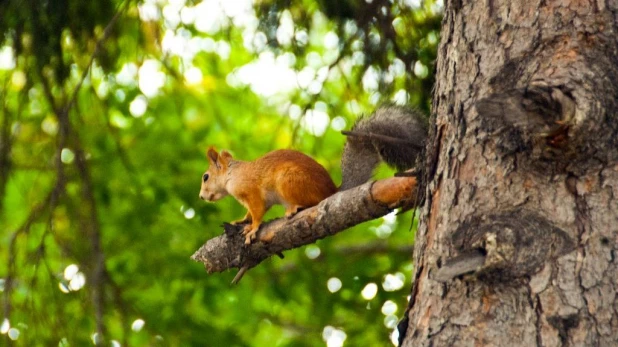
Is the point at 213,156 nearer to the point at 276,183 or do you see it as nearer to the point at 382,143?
the point at 276,183

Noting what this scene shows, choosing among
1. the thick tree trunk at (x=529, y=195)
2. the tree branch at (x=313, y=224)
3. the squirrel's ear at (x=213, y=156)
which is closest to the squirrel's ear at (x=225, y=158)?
the squirrel's ear at (x=213, y=156)

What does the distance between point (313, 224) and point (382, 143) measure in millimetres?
508

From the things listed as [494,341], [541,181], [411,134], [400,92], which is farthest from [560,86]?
[400,92]

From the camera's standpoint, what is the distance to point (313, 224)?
230cm

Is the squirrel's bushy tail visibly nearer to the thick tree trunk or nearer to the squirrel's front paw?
the squirrel's front paw

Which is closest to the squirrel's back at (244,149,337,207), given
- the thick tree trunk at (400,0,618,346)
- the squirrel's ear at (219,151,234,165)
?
the squirrel's ear at (219,151,234,165)

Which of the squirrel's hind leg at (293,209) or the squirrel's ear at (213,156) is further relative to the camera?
the squirrel's ear at (213,156)

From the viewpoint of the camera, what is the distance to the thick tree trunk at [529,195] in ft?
5.05

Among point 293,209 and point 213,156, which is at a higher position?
point 293,209

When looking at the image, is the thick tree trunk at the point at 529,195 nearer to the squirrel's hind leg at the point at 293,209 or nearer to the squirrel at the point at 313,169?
the squirrel at the point at 313,169

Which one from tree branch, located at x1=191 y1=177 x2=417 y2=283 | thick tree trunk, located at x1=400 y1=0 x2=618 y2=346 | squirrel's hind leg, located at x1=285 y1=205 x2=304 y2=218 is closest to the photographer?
thick tree trunk, located at x1=400 y1=0 x2=618 y2=346

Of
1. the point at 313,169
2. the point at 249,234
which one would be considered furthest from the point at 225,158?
the point at 249,234

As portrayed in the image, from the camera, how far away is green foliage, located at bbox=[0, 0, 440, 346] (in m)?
3.22

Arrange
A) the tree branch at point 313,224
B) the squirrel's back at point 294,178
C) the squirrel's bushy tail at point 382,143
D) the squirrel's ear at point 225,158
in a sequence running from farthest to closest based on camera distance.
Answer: the squirrel's ear at point 225,158 → the squirrel's back at point 294,178 → the squirrel's bushy tail at point 382,143 → the tree branch at point 313,224
